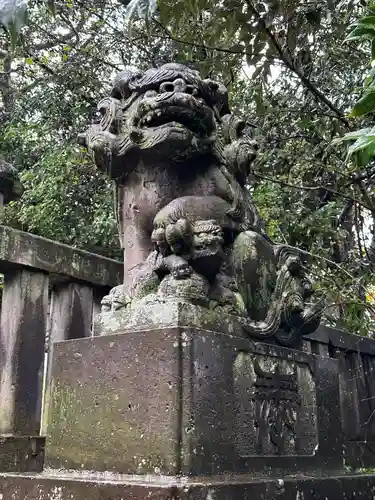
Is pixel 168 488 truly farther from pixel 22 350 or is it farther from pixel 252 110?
pixel 252 110

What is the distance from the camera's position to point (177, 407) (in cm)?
256

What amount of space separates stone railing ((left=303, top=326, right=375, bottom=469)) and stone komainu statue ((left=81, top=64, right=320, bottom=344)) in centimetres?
205

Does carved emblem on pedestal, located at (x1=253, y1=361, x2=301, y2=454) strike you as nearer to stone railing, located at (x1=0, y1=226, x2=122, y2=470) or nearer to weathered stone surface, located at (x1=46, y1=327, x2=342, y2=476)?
weathered stone surface, located at (x1=46, y1=327, x2=342, y2=476)

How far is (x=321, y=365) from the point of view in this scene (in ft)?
11.7

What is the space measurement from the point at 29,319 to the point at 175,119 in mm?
1650

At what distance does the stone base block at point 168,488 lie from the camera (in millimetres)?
2354

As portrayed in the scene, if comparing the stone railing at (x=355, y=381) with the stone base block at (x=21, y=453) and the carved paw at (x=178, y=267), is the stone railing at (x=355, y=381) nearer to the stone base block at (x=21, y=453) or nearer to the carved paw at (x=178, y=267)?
the stone base block at (x=21, y=453)

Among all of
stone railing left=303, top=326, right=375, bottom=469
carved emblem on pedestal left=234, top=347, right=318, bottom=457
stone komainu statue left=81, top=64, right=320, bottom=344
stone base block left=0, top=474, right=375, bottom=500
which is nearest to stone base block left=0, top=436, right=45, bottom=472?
stone base block left=0, top=474, right=375, bottom=500

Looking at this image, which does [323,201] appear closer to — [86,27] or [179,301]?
[86,27]

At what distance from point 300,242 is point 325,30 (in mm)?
2197

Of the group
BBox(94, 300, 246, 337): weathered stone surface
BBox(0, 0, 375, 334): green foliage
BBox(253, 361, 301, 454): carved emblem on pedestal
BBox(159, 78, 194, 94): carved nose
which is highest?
BBox(0, 0, 375, 334): green foliage

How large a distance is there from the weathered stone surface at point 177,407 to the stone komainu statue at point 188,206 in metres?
0.24

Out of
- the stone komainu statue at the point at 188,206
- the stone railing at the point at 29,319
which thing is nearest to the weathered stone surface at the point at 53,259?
the stone railing at the point at 29,319

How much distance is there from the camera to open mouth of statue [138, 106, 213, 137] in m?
3.09
